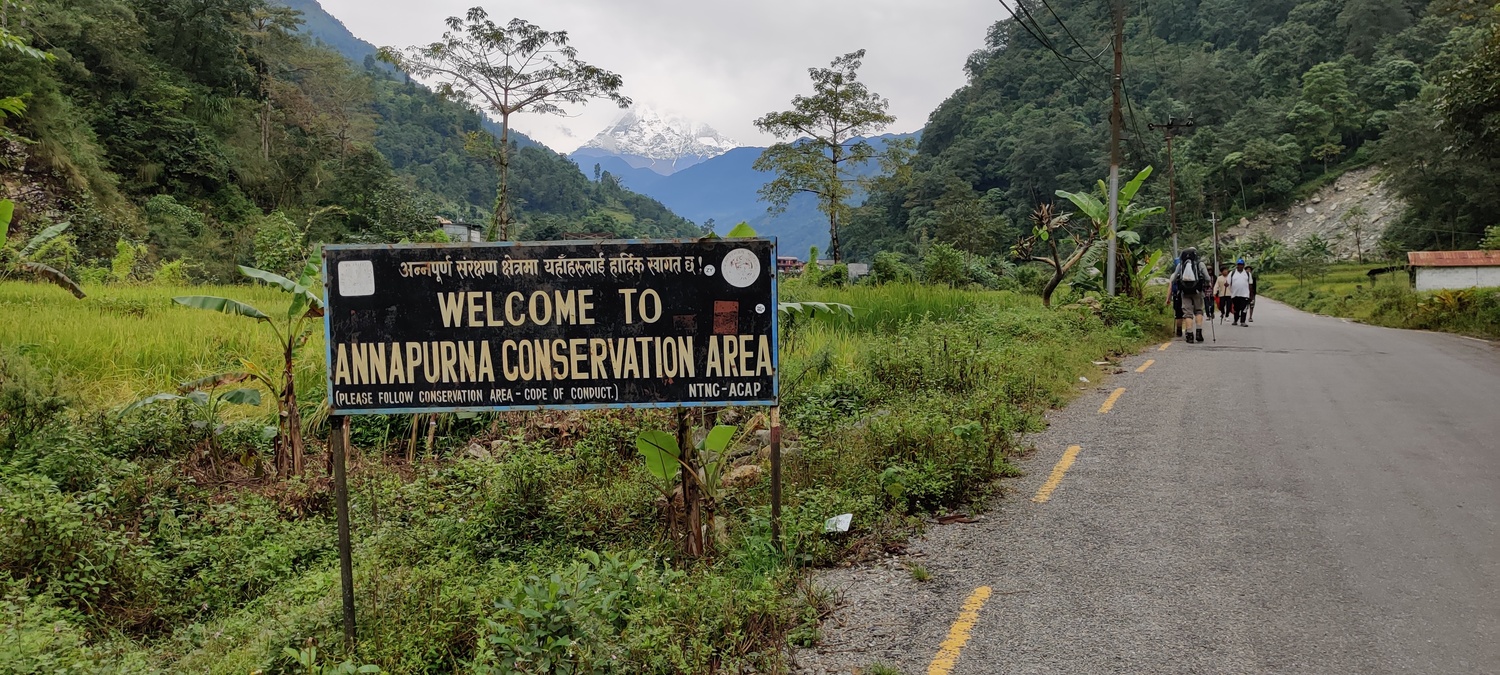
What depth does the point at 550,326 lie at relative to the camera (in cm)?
398

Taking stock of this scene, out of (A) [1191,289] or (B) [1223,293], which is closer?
(A) [1191,289]

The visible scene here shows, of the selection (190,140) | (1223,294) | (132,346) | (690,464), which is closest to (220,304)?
(132,346)

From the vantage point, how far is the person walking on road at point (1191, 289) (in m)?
13.9

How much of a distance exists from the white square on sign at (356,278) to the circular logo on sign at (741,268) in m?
1.64

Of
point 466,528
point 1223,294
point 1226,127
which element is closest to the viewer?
point 466,528

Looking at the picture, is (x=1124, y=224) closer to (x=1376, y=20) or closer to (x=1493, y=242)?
(x=1493, y=242)

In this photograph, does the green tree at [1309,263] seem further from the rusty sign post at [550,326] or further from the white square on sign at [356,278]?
the white square on sign at [356,278]

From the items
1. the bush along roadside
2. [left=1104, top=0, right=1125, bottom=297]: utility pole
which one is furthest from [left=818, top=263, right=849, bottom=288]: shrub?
the bush along roadside

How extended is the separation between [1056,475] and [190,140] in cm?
4240

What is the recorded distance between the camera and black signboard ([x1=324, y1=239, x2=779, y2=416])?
12.7 feet

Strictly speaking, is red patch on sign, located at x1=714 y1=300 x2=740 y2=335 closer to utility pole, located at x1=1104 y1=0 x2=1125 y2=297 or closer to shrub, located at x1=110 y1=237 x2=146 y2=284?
utility pole, located at x1=1104 y1=0 x2=1125 y2=297

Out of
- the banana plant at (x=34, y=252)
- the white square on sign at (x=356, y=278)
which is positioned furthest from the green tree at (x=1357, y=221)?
the white square on sign at (x=356, y=278)

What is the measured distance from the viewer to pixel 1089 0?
4026 inches

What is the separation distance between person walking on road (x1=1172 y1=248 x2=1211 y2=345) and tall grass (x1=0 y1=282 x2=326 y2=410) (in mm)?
12944
